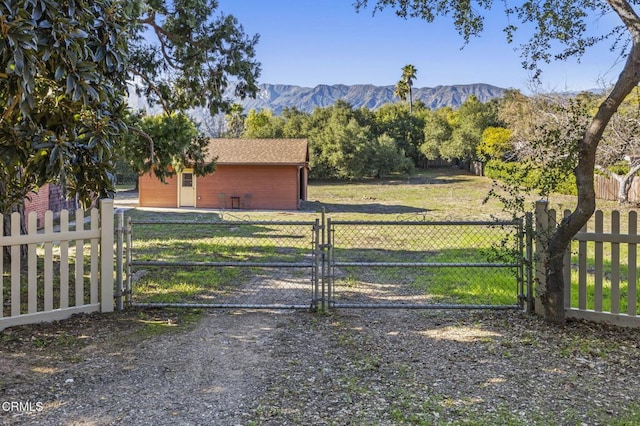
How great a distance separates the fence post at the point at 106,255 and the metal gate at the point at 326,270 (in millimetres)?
202

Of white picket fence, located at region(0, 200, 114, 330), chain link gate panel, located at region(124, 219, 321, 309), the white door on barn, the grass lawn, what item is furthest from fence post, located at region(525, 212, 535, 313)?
the white door on barn

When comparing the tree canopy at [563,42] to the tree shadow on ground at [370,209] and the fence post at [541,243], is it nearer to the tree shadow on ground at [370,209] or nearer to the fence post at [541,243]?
the fence post at [541,243]

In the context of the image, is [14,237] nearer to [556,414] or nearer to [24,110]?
[24,110]

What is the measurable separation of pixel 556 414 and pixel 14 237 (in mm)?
5069

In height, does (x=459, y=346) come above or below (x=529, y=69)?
below

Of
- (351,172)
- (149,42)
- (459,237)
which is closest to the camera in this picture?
(149,42)

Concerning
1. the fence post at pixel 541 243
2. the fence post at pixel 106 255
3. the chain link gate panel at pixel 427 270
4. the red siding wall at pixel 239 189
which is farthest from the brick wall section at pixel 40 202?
the fence post at pixel 541 243

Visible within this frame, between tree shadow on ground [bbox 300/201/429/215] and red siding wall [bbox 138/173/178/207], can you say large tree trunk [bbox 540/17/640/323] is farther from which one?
red siding wall [bbox 138/173/178/207]

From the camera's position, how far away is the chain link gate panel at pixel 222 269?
5820mm

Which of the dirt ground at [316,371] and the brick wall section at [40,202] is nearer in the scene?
the dirt ground at [316,371]

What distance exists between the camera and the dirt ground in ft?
10.4

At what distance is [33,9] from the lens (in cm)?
393

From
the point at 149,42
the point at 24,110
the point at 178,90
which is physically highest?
the point at 149,42

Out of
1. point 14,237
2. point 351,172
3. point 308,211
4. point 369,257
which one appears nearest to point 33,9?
point 14,237
